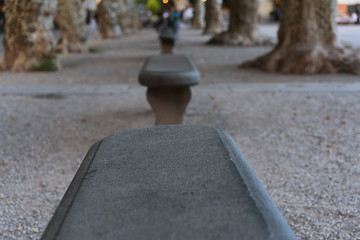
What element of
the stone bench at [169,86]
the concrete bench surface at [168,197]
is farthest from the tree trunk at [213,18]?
the concrete bench surface at [168,197]

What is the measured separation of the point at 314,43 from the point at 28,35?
19.7 feet

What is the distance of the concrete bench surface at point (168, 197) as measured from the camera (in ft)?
3.67

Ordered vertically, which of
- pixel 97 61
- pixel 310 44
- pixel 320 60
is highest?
pixel 310 44

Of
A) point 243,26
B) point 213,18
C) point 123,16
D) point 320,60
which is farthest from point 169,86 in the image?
point 123,16

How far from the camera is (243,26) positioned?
619 inches

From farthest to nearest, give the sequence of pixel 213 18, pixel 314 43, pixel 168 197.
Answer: pixel 213 18
pixel 314 43
pixel 168 197

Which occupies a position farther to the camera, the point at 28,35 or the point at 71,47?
the point at 71,47

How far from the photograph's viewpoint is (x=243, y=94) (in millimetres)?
6566

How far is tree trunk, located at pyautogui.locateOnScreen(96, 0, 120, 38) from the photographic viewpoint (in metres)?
19.4

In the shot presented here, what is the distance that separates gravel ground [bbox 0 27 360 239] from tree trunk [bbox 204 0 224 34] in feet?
45.7

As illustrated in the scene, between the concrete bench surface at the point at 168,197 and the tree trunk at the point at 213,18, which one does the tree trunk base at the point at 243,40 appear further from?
the concrete bench surface at the point at 168,197

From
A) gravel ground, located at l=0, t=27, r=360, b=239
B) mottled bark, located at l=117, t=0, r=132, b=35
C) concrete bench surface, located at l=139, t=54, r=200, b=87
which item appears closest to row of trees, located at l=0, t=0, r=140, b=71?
gravel ground, located at l=0, t=27, r=360, b=239

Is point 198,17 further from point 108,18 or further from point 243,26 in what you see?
point 243,26

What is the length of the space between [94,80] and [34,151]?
4291 millimetres
